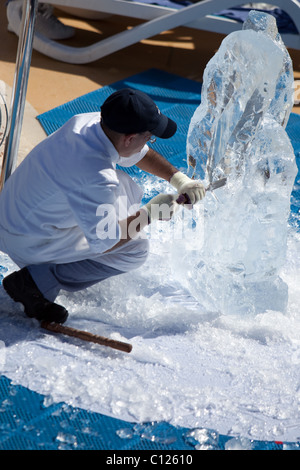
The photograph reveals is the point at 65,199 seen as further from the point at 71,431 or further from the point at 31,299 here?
the point at 71,431

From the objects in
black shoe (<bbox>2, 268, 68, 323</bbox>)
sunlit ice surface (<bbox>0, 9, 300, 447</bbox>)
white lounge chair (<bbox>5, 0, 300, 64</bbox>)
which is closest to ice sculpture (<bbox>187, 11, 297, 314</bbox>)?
sunlit ice surface (<bbox>0, 9, 300, 447</bbox>)

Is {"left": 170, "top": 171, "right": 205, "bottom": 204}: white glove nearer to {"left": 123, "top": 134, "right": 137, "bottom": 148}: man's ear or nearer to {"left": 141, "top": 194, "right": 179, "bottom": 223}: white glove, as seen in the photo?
{"left": 141, "top": 194, "right": 179, "bottom": 223}: white glove

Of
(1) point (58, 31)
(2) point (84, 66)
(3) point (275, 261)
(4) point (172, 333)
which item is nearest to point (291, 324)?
(3) point (275, 261)

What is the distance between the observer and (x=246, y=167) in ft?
8.39

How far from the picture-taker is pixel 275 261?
2.62 m

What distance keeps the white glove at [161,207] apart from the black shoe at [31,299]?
0.51 meters

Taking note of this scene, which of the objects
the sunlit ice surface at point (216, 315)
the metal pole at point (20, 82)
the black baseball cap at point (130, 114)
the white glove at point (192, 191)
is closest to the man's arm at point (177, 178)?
the white glove at point (192, 191)

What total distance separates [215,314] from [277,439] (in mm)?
640

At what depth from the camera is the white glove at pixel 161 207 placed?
2.43 meters

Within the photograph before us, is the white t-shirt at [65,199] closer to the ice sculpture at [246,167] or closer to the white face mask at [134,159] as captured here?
the white face mask at [134,159]

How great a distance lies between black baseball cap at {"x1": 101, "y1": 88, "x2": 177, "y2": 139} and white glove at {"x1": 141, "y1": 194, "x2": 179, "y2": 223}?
288 mm

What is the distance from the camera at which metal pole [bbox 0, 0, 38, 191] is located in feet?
8.36

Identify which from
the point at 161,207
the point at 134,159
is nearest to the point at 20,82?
the point at 134,159
